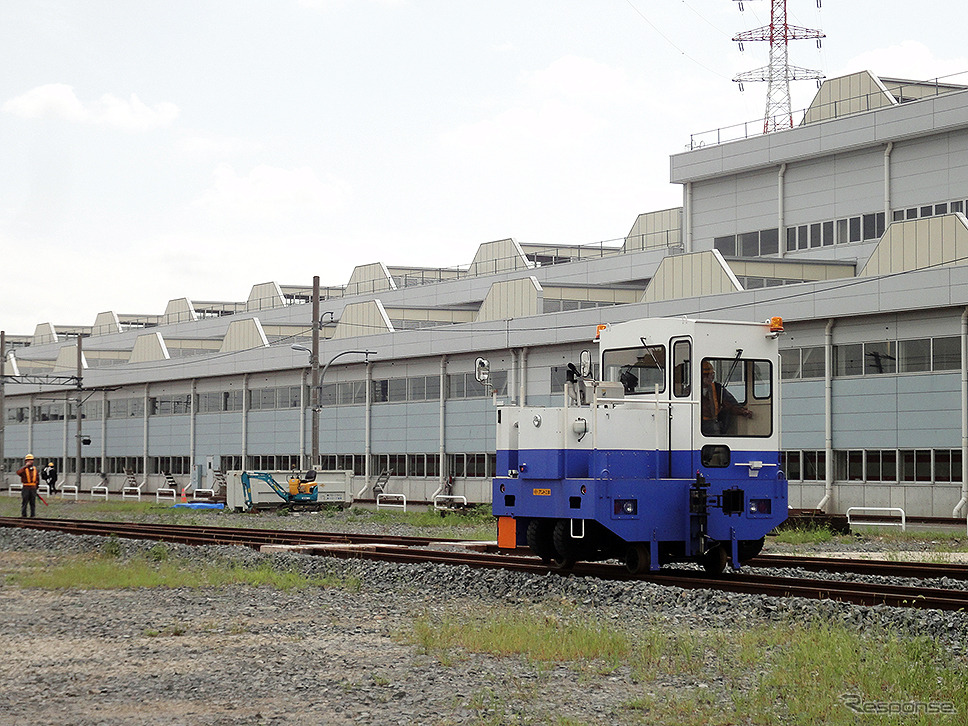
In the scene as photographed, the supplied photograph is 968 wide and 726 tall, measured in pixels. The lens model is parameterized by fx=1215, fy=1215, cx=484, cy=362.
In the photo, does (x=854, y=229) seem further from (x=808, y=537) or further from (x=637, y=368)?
(x=637, y=368)

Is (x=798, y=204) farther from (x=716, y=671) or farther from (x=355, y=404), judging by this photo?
(x=716, y=671)

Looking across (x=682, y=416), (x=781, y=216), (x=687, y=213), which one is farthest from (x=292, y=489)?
(x=682, y=416)

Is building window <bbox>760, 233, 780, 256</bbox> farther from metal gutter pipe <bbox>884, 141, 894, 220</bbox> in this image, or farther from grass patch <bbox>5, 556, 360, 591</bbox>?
grass patch <bbox>5, 556, 360, 591</bbox>

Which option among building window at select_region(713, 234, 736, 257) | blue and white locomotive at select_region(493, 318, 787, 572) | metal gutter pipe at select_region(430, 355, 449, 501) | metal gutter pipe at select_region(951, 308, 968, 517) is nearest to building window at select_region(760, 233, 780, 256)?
building window at select_region(713, 234, 736, 257)

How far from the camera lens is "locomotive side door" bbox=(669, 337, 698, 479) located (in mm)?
15961

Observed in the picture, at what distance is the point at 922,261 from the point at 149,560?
26.7 metres

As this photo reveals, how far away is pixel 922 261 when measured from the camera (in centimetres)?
3850

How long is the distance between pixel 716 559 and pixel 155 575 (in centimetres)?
876

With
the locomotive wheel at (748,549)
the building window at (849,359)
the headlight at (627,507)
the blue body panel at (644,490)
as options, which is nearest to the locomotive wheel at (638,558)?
the blue body panel at (644,490)

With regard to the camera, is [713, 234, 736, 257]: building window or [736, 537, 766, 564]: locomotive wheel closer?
[736, 537, 766, 564]: locomotive wheel

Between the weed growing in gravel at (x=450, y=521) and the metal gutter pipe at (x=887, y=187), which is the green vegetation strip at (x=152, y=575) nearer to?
the weed growing in gravel at (x=450, y=521)

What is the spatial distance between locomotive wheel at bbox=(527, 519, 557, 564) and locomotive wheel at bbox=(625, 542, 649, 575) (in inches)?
49.1

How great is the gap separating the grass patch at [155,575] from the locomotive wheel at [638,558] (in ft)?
12.4

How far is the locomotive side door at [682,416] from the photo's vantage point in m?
16.0
